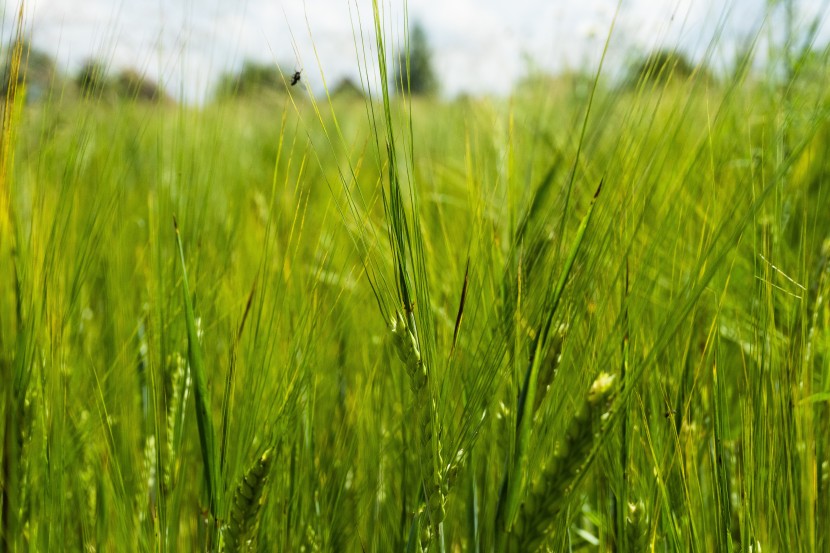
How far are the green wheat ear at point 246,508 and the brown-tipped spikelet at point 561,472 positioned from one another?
20 cm

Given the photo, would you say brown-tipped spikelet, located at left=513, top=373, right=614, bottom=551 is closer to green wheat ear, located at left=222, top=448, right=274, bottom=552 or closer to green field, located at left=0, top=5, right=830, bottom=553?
green field, located at left=0, top=5, right=830, bottom=553

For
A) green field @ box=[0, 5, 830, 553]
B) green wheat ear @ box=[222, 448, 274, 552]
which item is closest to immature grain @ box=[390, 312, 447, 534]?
green field @ box=[0, 5, 830, 553]

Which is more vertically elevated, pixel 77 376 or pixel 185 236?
pixel 185 236

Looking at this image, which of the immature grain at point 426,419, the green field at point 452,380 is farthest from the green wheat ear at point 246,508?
the immature grain at point 426,419

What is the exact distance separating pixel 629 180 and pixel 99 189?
1.72ft

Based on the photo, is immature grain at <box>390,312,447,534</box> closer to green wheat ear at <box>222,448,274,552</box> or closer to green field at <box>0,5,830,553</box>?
green field at <box>0,5,830,553</box>

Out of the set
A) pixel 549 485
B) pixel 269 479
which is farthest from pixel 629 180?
pixel 269 479

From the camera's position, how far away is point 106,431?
59 centimetres

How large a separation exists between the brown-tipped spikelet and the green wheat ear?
20 centimetres

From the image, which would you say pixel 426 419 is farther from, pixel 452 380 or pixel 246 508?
pixel 246 508

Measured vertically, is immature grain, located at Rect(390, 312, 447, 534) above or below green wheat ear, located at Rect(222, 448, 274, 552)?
above

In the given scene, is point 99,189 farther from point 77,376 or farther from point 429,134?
point 429,134

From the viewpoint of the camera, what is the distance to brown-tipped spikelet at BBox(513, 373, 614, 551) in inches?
16.9

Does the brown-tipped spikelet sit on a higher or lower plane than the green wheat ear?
higher
